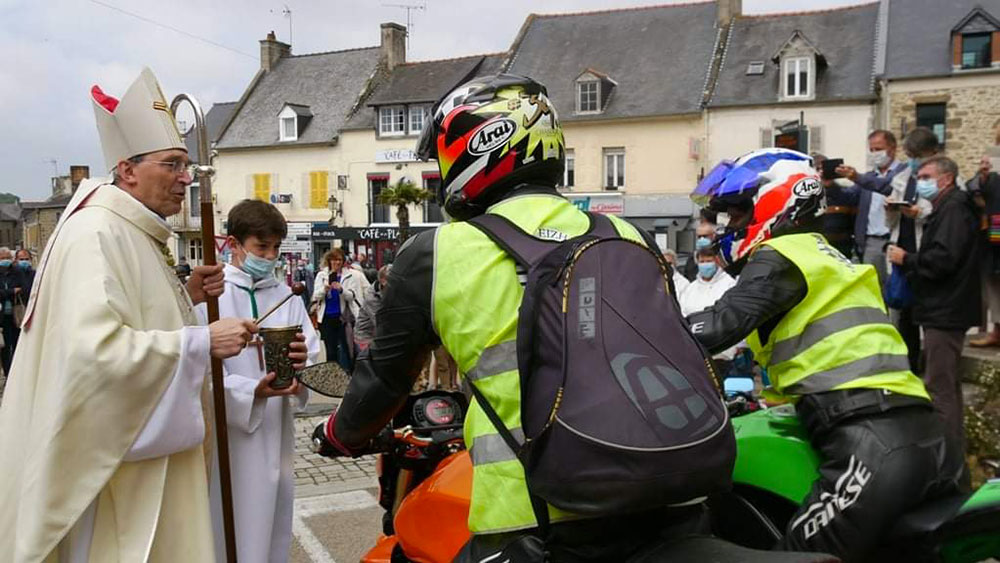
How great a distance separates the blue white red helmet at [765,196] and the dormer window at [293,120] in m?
38.1

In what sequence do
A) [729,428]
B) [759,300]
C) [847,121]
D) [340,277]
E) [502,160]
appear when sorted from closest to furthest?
[729,428] → [502,160] → [759,300] → [340,277] → [847,121]

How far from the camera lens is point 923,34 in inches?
1104

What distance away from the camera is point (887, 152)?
24.4 ft

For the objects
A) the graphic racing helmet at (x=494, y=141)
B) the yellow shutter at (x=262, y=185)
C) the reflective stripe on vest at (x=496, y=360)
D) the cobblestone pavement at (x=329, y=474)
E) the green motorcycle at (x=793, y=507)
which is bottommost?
the cobblestone pavement at (x=329, y=474)

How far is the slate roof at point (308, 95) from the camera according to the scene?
129 feet

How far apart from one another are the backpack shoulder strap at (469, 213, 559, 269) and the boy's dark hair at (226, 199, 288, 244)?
2056 millimetres

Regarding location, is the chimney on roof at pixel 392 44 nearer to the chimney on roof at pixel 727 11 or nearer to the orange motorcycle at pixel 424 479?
the chimney on roof at pixel 727 11

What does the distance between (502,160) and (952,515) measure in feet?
5.22

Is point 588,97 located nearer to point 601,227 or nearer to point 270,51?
point 270,51

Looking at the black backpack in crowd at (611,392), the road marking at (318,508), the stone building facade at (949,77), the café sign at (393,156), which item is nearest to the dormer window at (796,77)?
the stone building facade at (949,77)

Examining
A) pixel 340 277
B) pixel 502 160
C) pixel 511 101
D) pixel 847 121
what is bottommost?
pixel 340 277

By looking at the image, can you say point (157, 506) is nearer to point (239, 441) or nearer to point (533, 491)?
point (239, 441)

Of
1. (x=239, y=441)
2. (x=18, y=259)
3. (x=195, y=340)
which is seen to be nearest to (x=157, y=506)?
(x=195, y=340)

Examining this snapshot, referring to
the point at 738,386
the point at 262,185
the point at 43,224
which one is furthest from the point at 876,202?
the point at 43,224
